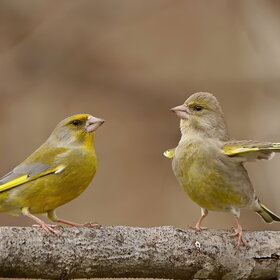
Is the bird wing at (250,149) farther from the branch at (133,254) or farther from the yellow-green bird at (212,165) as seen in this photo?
the branch at (133,254)

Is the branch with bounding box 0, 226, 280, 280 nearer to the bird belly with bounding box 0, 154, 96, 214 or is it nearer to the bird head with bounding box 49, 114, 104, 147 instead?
the bird belly with bounding box 0, 154, 96, 214

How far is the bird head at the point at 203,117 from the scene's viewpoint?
5.19 metres

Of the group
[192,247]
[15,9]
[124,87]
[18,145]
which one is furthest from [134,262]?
[15,9]

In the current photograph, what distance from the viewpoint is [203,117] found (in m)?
5.21

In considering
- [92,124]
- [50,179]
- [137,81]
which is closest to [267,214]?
[92,124]

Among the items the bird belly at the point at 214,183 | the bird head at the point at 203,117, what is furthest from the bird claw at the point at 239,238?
the bird head at the point at 203,117

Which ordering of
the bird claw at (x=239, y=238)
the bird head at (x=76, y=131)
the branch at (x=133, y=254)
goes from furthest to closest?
the bird head at (x=76, y=131) → the bird claw at (x=239, y=238) → the branch at (x=133, y=254)

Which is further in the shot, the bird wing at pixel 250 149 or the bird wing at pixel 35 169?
the bird wing at pixel 35 169

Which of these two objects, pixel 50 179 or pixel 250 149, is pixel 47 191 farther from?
pixel 250 149

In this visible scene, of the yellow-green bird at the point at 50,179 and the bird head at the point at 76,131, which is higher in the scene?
the bird head at the point at 76,131

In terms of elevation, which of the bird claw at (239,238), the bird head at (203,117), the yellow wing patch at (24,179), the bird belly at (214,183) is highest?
the bird head at (203,117)

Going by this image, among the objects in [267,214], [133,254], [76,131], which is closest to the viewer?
[133,254]

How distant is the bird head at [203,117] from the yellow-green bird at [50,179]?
0.67 meters

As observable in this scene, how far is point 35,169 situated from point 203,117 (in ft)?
3.94
